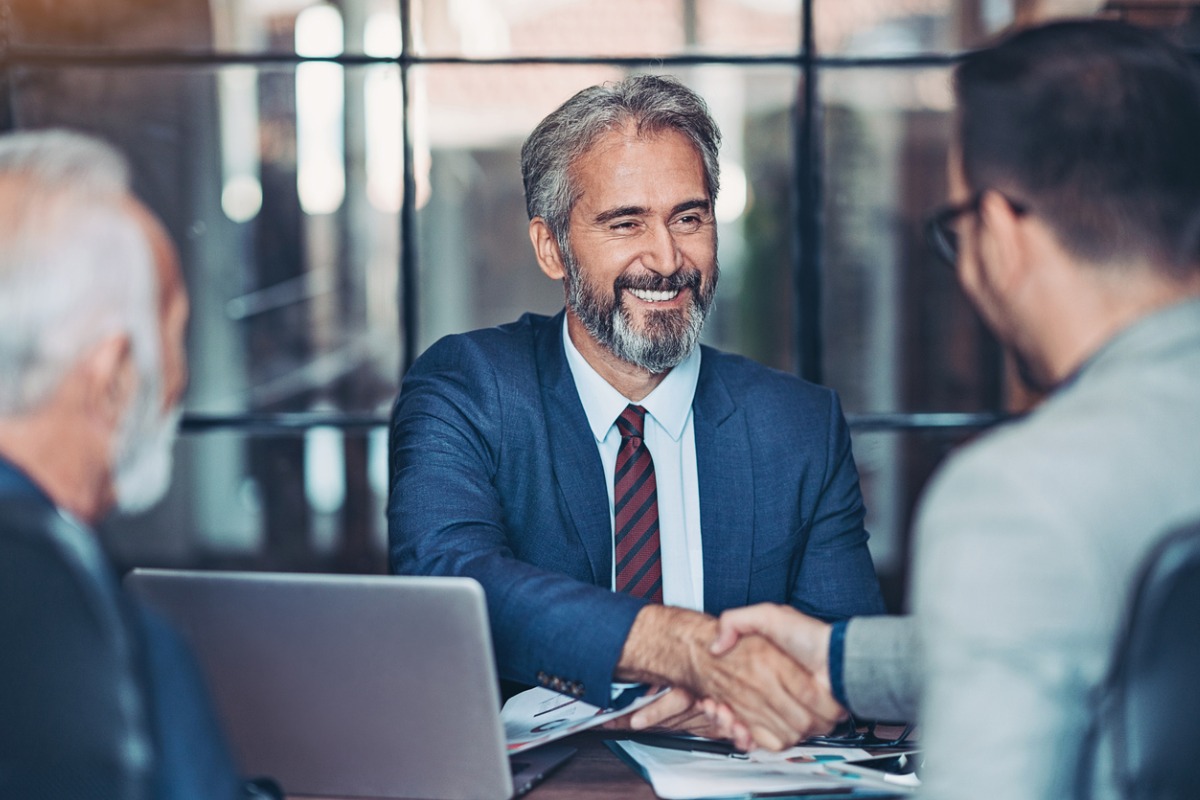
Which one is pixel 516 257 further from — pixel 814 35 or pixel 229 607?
pixel 229 607

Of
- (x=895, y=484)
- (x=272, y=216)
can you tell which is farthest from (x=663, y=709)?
(x=272, y=216)

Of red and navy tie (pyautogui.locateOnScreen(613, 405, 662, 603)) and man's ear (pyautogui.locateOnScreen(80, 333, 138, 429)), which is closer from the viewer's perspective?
man's ear (pyautogui.locateOnScreen(80, 333, 138, 429))

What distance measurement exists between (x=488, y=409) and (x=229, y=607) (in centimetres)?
86

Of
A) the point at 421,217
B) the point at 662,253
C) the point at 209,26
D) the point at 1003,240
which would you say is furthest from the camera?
the point at 209,26

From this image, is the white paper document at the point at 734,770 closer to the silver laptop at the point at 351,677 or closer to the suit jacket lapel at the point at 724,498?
the silver laptop at the point at 351,677

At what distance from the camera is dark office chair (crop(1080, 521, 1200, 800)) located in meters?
0.92

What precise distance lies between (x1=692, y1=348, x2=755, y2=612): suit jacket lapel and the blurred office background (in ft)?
9.38

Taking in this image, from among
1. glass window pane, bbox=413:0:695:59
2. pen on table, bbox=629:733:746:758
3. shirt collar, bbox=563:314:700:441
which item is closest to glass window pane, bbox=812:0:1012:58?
glass window pane, bbox=413:0:695:59

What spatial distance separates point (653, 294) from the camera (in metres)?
2.24

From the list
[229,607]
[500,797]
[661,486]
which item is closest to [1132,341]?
[500,797]

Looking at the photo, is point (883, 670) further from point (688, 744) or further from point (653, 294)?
point (653, 294)

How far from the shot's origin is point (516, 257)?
9289 mm

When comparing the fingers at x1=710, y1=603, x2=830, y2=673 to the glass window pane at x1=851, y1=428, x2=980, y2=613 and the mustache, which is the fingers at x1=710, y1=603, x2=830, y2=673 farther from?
the glass window pane at x1=851, y1=428, x2=980, y2=613

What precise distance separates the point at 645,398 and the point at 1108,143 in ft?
4.03
